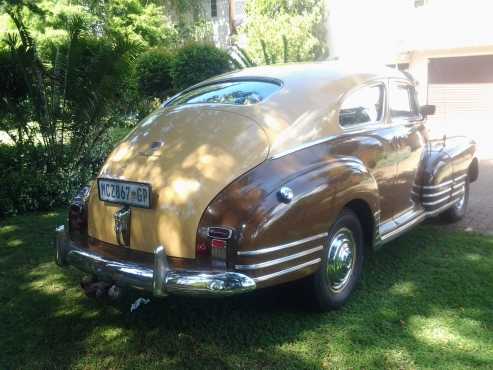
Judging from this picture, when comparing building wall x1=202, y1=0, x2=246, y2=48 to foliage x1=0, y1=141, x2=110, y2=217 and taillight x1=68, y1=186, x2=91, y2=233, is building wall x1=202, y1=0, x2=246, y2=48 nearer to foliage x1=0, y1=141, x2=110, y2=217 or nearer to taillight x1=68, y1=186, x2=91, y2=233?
foliage x1=0, y1=141, x2=110, y2=217

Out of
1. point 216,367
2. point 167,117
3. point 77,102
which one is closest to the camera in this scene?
point 216,367

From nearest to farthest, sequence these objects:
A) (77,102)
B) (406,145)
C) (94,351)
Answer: (94,351) < (406,145) < (77,102)

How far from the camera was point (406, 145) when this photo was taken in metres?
4.73

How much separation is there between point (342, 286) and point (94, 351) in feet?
6.04

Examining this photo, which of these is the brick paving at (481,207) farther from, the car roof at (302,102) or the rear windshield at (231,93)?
the rear windshield at (231,93)

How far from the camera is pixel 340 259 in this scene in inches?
148

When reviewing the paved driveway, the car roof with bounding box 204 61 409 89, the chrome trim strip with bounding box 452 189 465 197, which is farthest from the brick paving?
the car roof with bounding box 204 61 409 89

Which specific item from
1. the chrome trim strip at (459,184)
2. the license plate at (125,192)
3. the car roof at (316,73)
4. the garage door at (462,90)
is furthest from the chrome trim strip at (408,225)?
the garage door at (462,90)

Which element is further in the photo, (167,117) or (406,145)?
(406,145)

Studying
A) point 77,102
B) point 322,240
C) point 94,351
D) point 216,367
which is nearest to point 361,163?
point 322,240

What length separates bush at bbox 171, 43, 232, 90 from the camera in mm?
12539

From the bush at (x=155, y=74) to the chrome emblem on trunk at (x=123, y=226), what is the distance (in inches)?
451

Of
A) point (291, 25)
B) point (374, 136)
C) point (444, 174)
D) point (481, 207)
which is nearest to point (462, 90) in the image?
point (291, 25)

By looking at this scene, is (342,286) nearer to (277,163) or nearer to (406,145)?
(277,163)
